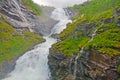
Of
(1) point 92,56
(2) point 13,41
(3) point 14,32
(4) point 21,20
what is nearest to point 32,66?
(2) point 13,41

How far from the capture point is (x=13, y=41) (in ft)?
374

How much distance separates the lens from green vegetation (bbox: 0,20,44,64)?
102 m

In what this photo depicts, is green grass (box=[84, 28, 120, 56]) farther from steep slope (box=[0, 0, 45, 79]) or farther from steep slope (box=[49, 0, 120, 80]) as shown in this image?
steep slope (box=[0, 0, 45, 79])

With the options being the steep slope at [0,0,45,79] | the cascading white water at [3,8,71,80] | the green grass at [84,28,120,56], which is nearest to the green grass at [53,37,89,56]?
the green grass at [84,28,120,56]

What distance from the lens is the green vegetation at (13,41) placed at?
10212 centimetres

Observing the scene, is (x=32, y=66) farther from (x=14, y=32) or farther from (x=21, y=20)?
(x=21, y=20)

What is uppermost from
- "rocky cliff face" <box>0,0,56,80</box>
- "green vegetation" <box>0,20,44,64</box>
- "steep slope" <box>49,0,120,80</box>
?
"rocky cliff face" <box>0,0,56,80</box>

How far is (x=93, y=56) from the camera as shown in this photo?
59.6 meters

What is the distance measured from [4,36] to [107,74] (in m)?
66.9

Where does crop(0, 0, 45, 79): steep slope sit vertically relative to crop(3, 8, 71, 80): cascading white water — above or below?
above

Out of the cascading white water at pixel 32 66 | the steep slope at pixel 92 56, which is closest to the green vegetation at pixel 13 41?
the cascading white water at pixel 32 66

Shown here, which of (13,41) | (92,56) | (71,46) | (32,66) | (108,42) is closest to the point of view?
(92,56)

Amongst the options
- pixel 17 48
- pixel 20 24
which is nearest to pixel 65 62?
pixel 17 48

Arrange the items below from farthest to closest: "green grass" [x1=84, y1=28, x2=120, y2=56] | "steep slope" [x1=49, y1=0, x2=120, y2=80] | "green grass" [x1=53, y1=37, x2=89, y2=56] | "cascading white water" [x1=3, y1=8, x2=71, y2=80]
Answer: "cascading white water" [x1=3, y1=8, x2=71, y2=80], "green grass" [x1=53, y1=37, x2=89, y2=56], "green grass" [x1=84, y1=28, x2=120, y2=56], "steep slope" [x1=49, y1=0, x2=120, y2=80]
